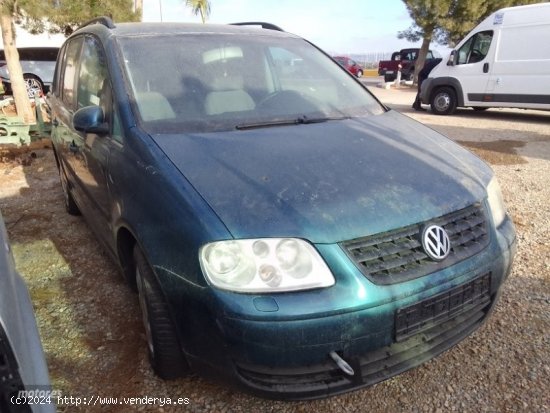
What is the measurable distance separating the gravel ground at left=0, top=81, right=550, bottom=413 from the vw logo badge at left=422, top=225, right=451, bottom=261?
0.75 metres

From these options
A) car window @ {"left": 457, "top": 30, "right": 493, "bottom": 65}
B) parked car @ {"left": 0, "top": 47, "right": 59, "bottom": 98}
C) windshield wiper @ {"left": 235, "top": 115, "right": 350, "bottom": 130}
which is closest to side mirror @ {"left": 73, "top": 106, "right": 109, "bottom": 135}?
windshield wiper @ {"left": 235, "top": 115, "right": 350, "bottom": 130}

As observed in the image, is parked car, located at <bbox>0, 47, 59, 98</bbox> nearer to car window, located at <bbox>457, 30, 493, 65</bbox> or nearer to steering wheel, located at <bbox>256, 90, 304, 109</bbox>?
car window, located at <bbox>457, 30, 493, 65</bbox>

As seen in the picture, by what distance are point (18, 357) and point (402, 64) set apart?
89.2ft

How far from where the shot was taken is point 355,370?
1584mm

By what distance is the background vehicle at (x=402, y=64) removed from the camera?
973 inches

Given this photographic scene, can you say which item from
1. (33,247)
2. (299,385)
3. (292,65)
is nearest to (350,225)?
(299,385)

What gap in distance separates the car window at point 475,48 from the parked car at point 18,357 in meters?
11.4

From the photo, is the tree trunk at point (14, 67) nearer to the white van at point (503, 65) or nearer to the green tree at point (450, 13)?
the white van at point (503, 65)

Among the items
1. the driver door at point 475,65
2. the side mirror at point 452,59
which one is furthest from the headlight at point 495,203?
the side mirror at point 452,59

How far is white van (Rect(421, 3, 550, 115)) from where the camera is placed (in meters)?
9.48

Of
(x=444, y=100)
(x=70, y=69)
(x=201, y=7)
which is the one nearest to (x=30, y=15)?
(x=70, y=69)

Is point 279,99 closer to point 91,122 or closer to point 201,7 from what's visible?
point 91,122

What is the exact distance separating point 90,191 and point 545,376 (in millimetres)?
2772

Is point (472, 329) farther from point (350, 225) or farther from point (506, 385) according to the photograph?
point (350, 225)
